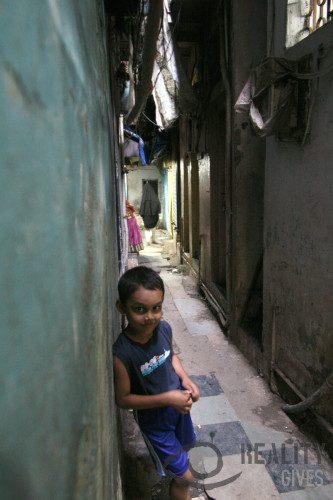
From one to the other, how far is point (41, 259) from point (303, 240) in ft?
9.95

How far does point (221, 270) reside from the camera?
6707 mm

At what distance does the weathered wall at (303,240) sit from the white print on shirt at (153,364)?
1484 mm

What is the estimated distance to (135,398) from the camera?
1.70 metres

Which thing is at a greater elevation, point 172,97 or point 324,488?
point 172,97

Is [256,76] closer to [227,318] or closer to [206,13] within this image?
A: [227,318]

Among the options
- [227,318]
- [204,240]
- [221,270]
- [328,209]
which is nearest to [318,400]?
[328,209]

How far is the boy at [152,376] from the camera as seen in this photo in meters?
1.71

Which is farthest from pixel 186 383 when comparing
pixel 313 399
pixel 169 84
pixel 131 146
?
pixel 169 84

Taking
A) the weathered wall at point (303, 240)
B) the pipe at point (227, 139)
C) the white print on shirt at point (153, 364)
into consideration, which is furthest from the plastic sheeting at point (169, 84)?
the white print on shirt at point (153, 364)

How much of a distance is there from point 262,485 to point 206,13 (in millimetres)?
6689

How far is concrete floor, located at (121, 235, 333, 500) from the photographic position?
2527 mm

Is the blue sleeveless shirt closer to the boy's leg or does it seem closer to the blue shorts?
the blue shorts

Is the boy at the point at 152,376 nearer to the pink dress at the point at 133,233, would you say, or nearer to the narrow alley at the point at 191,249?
the narrow alley at the point at 191,249

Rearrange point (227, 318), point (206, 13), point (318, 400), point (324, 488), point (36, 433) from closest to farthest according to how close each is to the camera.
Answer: point (36, 433)
point (324, 488)
point (318, 400)
point (227, 318)
point (206, 13)
